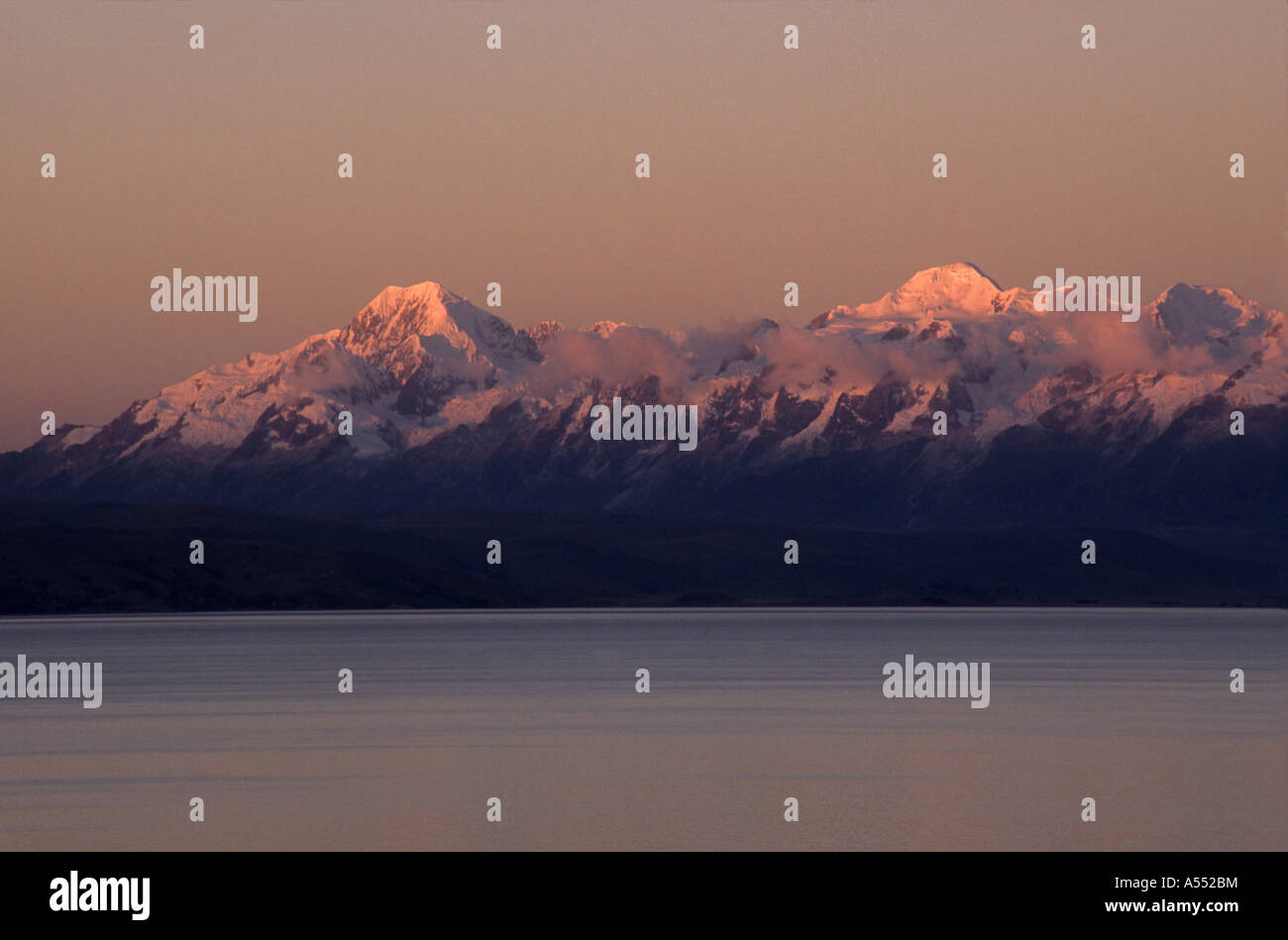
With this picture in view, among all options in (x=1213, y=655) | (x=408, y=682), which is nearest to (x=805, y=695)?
(x=408, y=682)

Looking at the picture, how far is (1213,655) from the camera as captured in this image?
14150 centimetres

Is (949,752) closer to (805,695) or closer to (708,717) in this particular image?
(708,717)

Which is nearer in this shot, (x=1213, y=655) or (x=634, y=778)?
(x=634, y=778)

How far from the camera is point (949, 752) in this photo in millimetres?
68938
